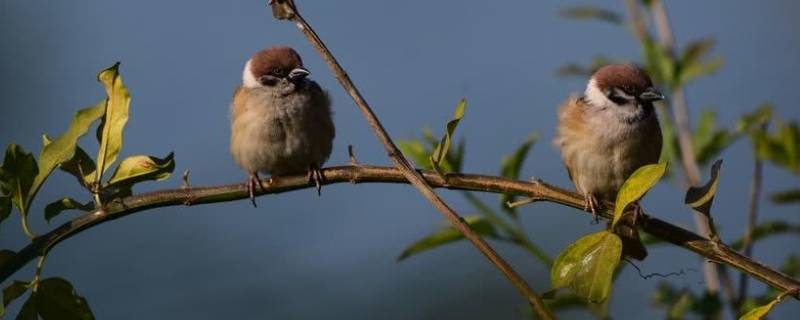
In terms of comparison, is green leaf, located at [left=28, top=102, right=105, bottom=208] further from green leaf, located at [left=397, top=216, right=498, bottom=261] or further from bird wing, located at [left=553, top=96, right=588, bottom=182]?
bird wing, located at [left=553, top=96, right=588, bottom=182]

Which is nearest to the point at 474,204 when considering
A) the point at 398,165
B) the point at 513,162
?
the point at 513,162

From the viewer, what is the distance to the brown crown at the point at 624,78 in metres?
3.05

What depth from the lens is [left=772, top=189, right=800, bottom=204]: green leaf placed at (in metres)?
2.57

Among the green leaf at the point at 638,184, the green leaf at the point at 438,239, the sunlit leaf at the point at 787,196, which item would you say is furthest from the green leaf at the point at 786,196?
the green leaf at the point at 638,184

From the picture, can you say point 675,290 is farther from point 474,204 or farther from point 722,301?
point 474,204

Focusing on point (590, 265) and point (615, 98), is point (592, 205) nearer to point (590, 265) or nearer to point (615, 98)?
point (590, 265)

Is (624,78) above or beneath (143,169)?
beneath

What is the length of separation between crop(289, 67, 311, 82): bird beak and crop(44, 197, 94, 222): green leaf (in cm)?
191

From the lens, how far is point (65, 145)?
Result: 1295mm

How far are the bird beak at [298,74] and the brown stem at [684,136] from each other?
108cm

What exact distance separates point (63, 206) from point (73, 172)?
0.07 m

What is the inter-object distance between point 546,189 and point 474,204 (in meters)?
0.79

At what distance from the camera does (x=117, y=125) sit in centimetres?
142

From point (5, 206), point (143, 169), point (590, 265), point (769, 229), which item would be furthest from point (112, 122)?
point (769, 229)
